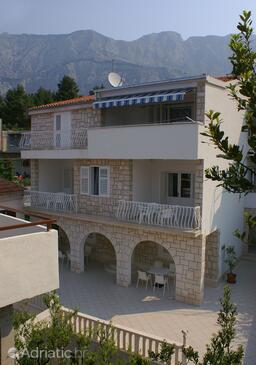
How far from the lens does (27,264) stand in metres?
8.59

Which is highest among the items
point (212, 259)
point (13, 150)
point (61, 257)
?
point (13, 150)

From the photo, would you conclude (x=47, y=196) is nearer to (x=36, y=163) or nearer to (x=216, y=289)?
(x=36, y=163)

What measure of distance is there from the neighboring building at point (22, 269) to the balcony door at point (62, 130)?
17421 millimetres

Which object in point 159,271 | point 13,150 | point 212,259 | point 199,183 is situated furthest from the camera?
point 13,150

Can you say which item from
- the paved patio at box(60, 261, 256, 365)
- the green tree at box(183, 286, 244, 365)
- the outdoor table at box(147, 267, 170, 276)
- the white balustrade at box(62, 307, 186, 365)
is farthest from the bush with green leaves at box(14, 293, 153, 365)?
the outdoor table at box(147, 267, 170, 276)

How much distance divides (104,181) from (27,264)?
621 inches

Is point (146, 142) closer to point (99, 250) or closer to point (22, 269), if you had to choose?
point (99, 250)

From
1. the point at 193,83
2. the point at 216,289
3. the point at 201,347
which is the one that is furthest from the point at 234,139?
the point at 201,347

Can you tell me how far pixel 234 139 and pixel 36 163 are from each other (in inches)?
639

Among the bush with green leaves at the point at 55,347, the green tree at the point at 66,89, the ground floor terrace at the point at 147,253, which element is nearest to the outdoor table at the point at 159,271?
the ground floor terrace at the point at 147,253

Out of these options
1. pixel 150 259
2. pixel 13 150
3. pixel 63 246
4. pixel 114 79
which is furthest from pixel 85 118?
pixel 13 150

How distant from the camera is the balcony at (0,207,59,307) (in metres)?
8.12

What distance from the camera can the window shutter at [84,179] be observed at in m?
25.1

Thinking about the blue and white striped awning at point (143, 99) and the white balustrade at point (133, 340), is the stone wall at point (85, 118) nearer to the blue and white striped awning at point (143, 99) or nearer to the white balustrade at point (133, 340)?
the blue and white striped awning at point (143, 99)
